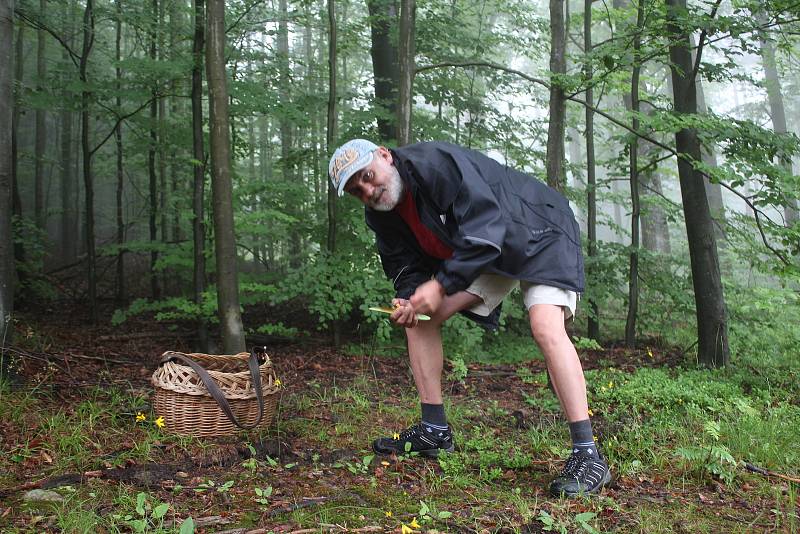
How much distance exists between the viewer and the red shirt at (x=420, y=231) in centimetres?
297

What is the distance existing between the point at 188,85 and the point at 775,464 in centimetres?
850

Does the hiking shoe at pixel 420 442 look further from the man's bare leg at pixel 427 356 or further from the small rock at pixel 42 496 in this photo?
the small rock at pixel 42 496

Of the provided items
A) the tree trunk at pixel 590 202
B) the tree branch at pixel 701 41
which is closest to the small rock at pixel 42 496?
the tree branch at pixel 701 41

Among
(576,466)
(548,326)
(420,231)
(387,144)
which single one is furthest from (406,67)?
(576,466)

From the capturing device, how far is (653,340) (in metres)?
7.54

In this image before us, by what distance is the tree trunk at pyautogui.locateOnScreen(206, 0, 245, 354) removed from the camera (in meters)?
4.23

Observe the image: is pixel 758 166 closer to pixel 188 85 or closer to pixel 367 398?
pixel 367 398

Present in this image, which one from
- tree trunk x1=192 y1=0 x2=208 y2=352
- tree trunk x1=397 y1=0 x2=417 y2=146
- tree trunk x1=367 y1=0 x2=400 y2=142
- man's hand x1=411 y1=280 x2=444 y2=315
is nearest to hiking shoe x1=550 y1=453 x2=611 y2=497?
man's hand x1=411 y1=280 x2=444 y2=315

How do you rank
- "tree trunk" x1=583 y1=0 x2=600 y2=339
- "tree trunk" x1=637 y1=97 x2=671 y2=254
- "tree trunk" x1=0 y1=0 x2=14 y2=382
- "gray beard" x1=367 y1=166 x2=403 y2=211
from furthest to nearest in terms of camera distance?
1. "tree trunk" x1=637 y1=97 x2=671 y2=254
2. "tree trunk" x1=583 y1=0 x2=600 y2=339
3. "tree trunk" x1=0 y1=0 x2=14 y2=382
4. "gray beard" x1=367 y1=166 x2=403 y2=211

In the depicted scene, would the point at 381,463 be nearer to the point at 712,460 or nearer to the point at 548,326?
the point at 548,326

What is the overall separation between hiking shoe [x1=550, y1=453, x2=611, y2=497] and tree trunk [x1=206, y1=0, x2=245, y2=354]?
8.54 ft

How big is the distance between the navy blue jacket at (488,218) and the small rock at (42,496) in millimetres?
1834

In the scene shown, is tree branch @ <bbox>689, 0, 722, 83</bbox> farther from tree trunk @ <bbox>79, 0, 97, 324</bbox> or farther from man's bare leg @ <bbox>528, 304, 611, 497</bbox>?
tree trunk @ <bbox>79, 0, 97, 324</bbox>

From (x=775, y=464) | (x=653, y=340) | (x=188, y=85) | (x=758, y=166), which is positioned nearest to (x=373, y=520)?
(x=775, y=464)
